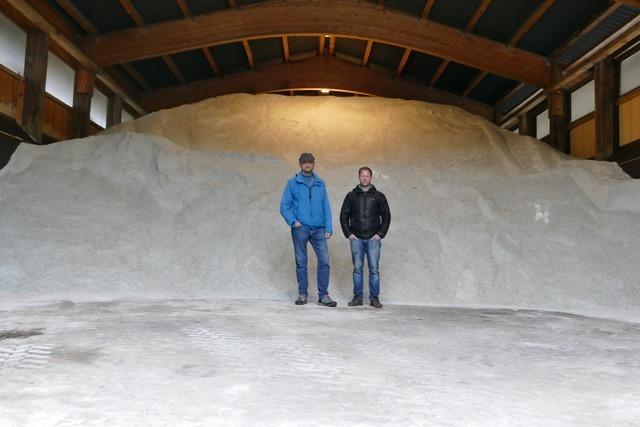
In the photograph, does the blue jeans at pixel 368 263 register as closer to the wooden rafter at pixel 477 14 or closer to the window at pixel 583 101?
the wooden rafter at pixel 477 14

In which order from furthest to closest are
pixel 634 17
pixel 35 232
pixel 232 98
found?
pixel 232 98 < pixel 634 17 < pixel 35 232

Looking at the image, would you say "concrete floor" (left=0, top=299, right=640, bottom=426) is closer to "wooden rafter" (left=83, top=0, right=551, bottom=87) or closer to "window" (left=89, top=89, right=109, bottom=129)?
"wooden rafter" (left=83, top=0, right=551, bottom=87)

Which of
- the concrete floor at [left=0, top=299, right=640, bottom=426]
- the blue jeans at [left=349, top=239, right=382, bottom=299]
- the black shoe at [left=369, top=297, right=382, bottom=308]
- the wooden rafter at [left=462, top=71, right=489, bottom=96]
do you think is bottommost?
the concrete floor at [left=0, top=299, right=640, bottom=426]

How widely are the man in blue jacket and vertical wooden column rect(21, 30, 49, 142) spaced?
21.9 feet

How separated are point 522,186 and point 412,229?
2.38 m

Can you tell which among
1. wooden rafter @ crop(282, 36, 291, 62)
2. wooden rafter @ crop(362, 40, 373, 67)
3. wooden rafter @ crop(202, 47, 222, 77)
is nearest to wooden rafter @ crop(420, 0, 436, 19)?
wooden rafter @ crop(362, 40, 373, 67)

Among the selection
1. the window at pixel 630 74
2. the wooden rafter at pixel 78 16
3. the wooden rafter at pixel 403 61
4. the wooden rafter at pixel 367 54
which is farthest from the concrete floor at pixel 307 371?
the wooden rafter at pixel 367 54

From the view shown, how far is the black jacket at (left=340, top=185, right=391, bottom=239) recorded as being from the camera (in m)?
5.47

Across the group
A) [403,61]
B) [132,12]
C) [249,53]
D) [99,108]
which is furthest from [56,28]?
[403,61]

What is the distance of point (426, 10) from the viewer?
11664mm

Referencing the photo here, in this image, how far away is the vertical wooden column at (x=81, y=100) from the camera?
464 inches

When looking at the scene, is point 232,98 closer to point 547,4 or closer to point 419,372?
point 547,4

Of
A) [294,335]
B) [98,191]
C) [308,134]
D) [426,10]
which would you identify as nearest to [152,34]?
[308,134]

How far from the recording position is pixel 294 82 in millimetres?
15336
